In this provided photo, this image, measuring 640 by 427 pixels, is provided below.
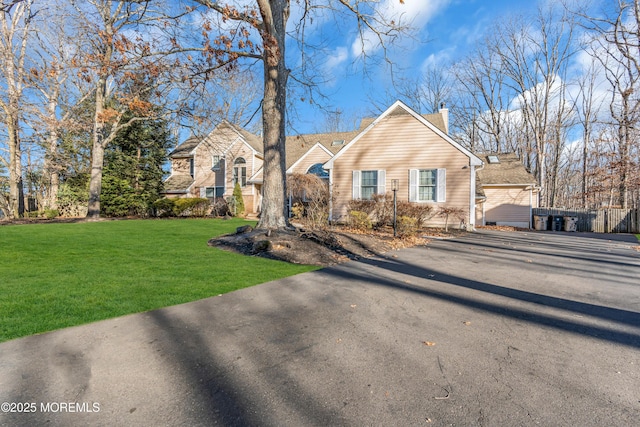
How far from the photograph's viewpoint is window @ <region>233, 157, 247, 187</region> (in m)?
23.0

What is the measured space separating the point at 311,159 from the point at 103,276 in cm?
1624

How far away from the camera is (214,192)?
23.7 meters

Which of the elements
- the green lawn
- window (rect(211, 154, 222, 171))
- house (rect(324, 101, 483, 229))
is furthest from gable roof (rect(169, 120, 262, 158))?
the green lawn

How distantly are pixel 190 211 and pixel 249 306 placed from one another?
17.1 meters

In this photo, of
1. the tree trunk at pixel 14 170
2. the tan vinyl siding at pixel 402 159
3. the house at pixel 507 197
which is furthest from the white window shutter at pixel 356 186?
the tree trunk at pixel 14 170

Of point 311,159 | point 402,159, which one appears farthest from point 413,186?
point 311,159

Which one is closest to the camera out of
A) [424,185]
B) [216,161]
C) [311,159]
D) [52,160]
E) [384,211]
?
[384,211]

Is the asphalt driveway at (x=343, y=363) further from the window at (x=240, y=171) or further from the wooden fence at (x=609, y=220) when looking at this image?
the window at (x=240, y=171)

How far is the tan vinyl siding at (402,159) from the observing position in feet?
44.6

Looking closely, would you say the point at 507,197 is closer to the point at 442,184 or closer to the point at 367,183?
the point at 442,184

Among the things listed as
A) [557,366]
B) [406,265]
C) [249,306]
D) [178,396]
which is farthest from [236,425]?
[406,265]

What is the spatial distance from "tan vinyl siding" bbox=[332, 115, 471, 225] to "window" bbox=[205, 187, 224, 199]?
11.8 meters

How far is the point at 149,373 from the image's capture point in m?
2.24

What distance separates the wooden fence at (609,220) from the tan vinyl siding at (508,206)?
2.98 metres
